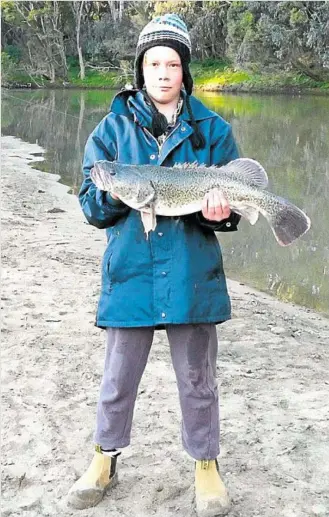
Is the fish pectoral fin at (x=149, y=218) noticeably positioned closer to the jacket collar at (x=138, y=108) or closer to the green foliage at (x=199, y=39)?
the jacket collar at (x=138, y=108)

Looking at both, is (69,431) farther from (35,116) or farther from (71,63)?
(71,63)

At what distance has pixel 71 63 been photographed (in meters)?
55.8

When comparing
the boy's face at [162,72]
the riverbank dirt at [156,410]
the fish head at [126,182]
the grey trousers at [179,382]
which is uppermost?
the boy's face at [162,72]

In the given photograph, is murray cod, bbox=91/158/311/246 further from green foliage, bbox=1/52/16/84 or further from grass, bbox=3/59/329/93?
green foliage, bbox=1/52/16/84

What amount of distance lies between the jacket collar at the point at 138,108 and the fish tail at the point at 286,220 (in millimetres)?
479

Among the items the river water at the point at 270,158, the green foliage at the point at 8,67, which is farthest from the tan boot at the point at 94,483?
the green foliage at the point at 8,67

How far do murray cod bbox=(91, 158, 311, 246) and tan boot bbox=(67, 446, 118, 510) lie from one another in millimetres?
A: 1103

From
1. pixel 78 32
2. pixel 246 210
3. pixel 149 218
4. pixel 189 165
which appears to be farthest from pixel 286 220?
pixel 78 32

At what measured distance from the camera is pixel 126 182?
2625mm

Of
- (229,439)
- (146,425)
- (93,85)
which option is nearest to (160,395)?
(146,425)

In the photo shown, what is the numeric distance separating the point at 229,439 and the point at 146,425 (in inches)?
17.6

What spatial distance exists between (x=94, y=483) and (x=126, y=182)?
134 centimetres

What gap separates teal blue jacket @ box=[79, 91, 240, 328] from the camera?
2.75 metres

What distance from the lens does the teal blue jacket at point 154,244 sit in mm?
2752
